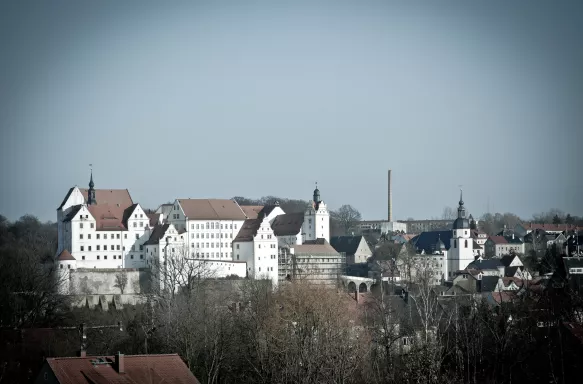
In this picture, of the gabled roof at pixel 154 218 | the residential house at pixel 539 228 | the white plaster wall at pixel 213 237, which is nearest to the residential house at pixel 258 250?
the white plaster wall at pixel 213 237

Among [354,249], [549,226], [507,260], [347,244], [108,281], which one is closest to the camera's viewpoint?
[108,281]

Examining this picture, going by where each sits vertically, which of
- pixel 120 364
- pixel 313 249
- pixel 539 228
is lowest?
pixel 120 364

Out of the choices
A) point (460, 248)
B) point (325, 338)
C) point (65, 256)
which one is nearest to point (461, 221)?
point (460, 248)

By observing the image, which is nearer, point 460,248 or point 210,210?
point 210,210

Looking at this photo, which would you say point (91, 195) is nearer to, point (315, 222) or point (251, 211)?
point (251, 211)

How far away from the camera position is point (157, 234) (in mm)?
96750

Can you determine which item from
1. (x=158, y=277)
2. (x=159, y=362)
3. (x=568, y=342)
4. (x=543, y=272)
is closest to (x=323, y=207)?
(x=543, y=272)

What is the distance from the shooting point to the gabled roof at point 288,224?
4409 inches

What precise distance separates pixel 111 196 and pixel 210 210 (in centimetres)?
750

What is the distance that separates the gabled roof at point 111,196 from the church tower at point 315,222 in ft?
63.5

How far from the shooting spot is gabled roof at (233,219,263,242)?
100300 mm

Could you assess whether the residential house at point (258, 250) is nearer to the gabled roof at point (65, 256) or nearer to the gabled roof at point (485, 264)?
the gabled roof at point (65, 256)

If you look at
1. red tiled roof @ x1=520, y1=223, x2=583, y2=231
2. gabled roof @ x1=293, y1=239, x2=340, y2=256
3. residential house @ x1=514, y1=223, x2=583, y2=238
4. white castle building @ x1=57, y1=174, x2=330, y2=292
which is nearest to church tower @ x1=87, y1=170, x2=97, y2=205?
white castle building @ x1=57, y1=174, x2=330, y2=292

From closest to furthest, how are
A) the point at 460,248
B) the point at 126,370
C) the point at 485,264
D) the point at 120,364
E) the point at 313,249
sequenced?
the point at 120,364 → the point at 126,370 → the point at 313,249 → the point at 485,264 → the point at 460,248
